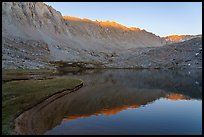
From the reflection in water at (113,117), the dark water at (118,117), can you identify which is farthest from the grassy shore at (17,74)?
the dark water at (118,117)

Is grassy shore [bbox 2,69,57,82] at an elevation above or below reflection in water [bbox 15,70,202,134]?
above

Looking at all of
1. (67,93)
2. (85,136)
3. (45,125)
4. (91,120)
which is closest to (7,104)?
(45,125)

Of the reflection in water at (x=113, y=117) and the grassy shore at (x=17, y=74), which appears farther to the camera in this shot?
the grassy shore at (x=17, y=74)

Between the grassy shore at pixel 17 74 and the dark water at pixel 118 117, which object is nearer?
the dark water at pixel 118 117

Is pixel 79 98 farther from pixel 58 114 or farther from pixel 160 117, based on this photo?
pixel 160 117

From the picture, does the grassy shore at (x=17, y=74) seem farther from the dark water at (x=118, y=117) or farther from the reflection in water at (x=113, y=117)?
the dark water at (x=118, y=117)

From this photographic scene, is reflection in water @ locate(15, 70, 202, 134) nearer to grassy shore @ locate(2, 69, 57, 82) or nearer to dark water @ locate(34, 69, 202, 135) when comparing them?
dark water @ locate(34, 69, 202, 135)

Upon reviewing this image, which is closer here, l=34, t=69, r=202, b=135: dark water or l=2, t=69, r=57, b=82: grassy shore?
l=34, t=69, r=202, b=135: dark water

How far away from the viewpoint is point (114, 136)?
2444 cm

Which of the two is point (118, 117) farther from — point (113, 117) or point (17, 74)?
point (17, 74)

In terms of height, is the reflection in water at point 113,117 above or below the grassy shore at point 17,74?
below

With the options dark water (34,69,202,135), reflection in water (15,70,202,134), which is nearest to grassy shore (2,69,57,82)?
reflection in water (15,70,202,134)

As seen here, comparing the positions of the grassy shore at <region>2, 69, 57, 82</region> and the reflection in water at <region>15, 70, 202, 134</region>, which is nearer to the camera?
the reflection in water at <region>15, 70, 202, 134</region>

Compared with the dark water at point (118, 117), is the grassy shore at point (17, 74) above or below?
above
